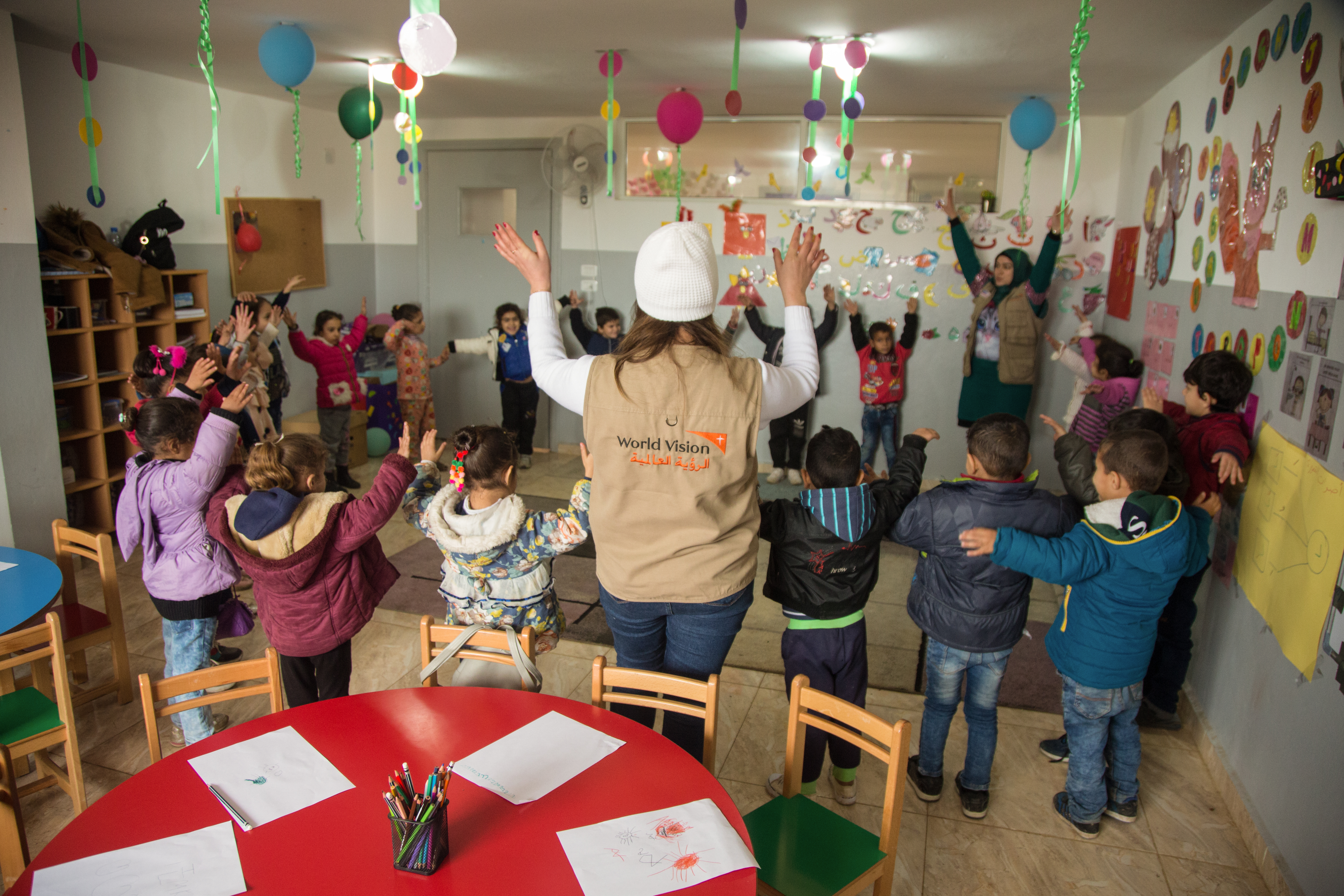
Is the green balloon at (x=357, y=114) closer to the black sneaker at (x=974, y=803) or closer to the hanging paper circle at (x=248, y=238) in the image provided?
the hanging paper circle at (x=248, y=238)

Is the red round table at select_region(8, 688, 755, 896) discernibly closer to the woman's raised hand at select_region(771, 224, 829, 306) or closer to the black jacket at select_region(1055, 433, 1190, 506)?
the woman's raised hand at select_region(771, 224, 829, 306)

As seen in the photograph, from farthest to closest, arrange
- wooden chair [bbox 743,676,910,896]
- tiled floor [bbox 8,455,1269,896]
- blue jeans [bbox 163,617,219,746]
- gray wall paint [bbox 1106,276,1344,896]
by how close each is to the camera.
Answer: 1. blue jeans [bbox 163,617,219,746]
2. tiled floor [bbox 8,455,1269,896]
3. gray wall paint [bbox 1106,276,1344,896]
4. wooden chair [bbox 743,676,910,896]

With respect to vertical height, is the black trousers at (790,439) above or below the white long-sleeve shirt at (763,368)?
below

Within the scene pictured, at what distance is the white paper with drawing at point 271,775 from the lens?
142cm

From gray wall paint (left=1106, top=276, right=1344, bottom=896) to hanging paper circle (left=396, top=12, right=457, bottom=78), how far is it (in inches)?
105

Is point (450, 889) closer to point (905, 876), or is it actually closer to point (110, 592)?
point (905, 876)

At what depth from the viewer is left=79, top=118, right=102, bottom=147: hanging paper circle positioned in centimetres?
356

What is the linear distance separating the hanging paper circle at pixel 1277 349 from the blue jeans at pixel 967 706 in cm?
122

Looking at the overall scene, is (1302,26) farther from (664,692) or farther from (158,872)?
(158,872)

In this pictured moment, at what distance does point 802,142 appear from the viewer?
5594 millimetres

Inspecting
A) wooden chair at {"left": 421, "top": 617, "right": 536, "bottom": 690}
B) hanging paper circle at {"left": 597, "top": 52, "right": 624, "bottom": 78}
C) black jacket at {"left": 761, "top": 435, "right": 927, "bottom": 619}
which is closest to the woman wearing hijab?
hanging paper circle at {"left": 597, "top": 52, "right": 624, "bottom": 78}

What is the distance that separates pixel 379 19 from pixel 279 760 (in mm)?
3083

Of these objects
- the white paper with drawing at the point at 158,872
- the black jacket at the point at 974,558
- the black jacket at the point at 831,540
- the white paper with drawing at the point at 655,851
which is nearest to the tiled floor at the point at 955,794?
the black jacket at the point at 974,558

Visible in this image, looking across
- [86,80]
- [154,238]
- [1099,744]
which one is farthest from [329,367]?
[1099,744]
